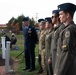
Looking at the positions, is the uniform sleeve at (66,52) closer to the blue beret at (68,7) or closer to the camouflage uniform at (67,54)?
the camouflage uniform at (67,54)

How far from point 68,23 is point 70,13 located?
15 cm

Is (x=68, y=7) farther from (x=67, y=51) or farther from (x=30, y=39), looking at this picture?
(x=30, y=39)

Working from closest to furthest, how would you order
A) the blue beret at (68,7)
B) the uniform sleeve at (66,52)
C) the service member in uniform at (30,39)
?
the uniform sleeve at (66,52)
the blue beret at (68,7)
the service member in uniform at (30,39)


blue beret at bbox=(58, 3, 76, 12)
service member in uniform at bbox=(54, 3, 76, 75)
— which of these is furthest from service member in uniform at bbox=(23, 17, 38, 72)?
service member in uniform at bbox=(54, 3, 76, 75)

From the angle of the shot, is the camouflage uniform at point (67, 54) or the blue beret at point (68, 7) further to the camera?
the blue beret at point (68, 7)

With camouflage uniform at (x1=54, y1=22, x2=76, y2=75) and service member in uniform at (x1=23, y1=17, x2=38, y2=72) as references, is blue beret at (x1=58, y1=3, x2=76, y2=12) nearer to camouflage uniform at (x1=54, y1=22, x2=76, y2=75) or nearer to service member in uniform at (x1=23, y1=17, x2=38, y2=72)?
camouflage uniform at (x1=54, y1=22, x2=76, y2=75)

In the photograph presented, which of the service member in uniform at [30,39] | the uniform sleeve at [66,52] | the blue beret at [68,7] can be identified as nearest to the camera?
the uniform sleeve at [66,52]

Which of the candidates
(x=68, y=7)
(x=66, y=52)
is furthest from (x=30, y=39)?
(x=66, y=52)

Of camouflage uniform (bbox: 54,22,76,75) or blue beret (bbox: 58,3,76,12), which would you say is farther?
blue beret (bbox: 58,3,76,12)

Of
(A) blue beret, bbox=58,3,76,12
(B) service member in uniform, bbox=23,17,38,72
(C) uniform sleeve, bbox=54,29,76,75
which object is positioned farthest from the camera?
(B) service member in uniform, bbox=23,17,38,72

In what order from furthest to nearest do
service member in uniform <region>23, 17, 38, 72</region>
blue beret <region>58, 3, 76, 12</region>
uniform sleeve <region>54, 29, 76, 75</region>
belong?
1. service member in uniform <region>23, 17, 38, 72</region>
2. blue beret <region>58, 3, 76, 12</region>
3. uniform sleeve <region>54, 29, 76, 75</region>

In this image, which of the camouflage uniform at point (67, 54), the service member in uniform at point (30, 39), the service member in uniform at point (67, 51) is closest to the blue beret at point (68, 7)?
the service member in uniform at point (67, 51)

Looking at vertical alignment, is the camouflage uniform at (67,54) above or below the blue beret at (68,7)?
below

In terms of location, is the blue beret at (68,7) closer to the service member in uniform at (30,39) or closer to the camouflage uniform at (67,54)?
the camouflage uniform at (67,54)
